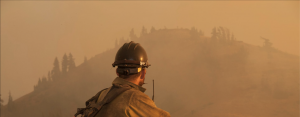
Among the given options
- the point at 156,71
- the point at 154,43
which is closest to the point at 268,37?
the point at 156,71

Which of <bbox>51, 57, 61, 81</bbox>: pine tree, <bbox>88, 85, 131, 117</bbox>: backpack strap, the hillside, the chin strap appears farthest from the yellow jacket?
<bbox>51, 57, 61, 81</bbox>: pine tree

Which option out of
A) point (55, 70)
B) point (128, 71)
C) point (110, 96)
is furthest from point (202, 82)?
point (110, 96)

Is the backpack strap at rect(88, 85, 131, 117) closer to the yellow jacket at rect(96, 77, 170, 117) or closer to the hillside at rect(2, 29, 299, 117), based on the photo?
the yellow jacket at rect(96, 77, 170, 117)

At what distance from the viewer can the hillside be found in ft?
38.5

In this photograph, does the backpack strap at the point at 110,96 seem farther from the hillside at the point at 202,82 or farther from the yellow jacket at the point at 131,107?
the hillside at the point at 202,82

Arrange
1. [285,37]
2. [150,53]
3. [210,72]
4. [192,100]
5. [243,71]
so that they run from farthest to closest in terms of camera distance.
Result: [150,53]
[210,72]
[192,100]
[243,71]
[285,37]

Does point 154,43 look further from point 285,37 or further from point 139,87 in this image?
point 139,87

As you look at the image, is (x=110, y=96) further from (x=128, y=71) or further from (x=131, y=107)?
(x=128, y=71)

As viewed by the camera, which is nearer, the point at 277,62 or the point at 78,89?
the point at 277,62

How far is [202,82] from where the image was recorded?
1719cm

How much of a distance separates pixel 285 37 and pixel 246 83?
3.30m

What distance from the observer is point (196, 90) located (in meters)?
16.7

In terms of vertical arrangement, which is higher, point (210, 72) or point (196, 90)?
point (210, 72)

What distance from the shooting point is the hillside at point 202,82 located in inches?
463
